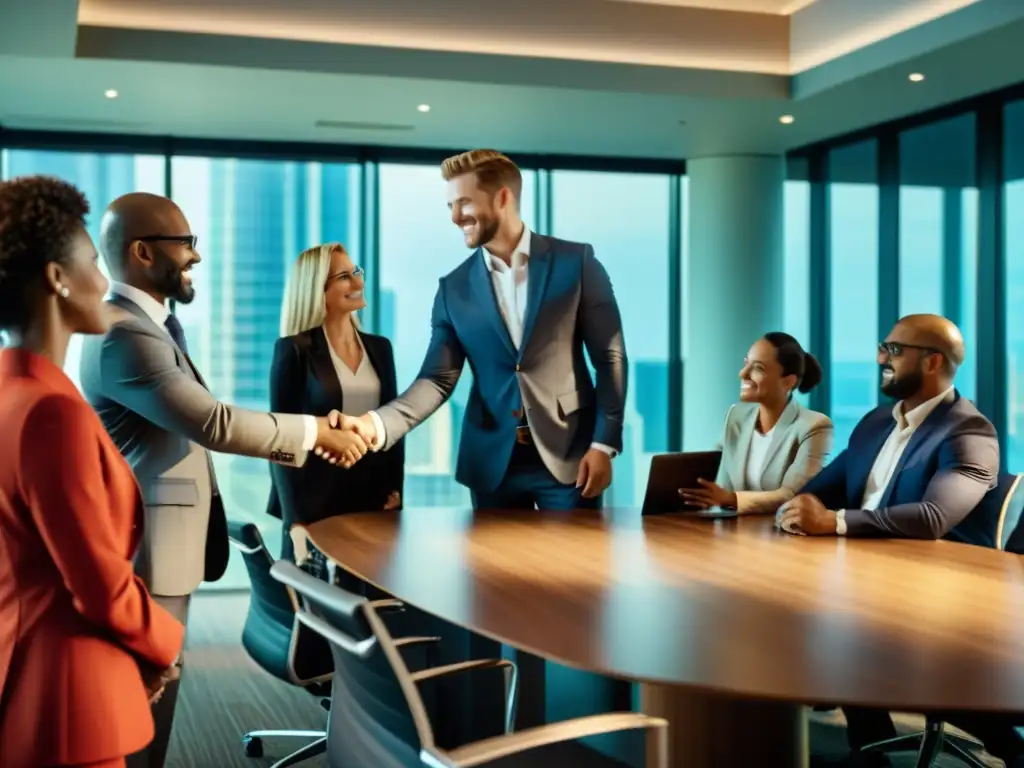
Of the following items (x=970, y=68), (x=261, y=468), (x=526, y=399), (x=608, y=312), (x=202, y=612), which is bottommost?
(x=202, y=612)

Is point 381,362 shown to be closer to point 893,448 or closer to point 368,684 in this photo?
point 893,448

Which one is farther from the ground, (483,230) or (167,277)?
(483,230)

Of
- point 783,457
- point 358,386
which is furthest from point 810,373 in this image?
point 358,386

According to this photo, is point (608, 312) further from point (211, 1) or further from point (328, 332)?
point (211, 1)

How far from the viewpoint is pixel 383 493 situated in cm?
426

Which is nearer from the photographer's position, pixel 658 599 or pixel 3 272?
pixel 3 272

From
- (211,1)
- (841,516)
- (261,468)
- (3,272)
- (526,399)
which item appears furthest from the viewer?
(261,468)

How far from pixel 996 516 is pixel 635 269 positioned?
553 centimetres

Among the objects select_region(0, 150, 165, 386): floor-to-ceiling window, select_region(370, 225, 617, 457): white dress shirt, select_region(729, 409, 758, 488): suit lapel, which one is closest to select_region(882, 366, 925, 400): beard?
select_region(729, 409, 758, 488): suit lapel

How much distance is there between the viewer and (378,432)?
156 inches

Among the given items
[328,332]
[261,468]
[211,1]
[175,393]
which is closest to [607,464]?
[328,332]

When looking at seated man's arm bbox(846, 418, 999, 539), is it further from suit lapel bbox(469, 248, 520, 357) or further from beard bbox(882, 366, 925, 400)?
suit lapel bbox(469, 248, 520, 357)

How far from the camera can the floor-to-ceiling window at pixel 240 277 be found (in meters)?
7.94

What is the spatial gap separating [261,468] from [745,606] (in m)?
5.97
